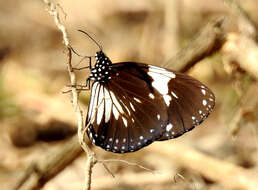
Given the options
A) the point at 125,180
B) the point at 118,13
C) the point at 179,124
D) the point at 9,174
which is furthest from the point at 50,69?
the point at 179,124

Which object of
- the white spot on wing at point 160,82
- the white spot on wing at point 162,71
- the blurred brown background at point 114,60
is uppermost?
the white spot on wing at point 162,71

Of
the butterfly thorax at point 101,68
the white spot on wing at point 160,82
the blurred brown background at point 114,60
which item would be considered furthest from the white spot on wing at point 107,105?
the blurred brown background at point 114,60

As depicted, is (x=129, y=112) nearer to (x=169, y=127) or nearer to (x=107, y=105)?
(x=107, y=105)

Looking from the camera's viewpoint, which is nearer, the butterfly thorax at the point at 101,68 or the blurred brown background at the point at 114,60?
the butterfly thorax at the point at 101,68

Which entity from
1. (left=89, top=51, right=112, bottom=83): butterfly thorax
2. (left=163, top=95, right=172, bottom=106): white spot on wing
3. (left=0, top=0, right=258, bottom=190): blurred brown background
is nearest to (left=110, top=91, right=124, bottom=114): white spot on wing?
(left=89, top=51, right=112, bottom=83): butterfly thorax

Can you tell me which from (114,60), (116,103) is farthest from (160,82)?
(114,60)

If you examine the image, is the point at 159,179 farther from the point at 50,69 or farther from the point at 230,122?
the point at 50,69

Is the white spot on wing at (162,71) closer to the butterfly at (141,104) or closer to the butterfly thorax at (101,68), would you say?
the butterfly at (141,104)

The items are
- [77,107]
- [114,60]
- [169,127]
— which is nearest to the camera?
[77,107]
